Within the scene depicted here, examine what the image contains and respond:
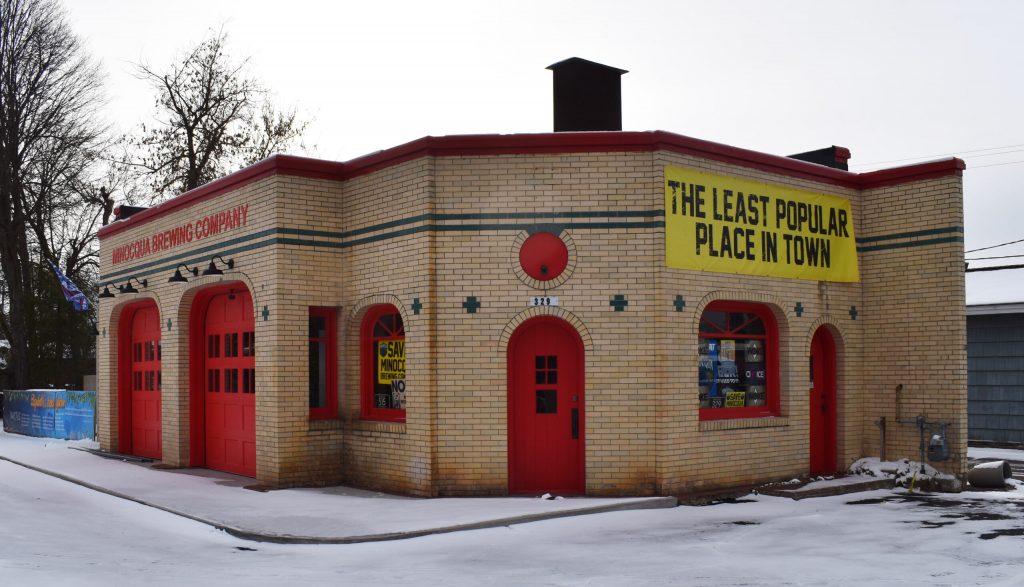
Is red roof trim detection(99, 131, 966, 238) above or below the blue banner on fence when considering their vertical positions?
above

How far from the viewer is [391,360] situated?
13898 millimetres

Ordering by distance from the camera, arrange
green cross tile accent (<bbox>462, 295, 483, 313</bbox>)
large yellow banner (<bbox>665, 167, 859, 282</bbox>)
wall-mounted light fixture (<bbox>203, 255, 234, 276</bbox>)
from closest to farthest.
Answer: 1. green cross tile accent (<bbox>462, 295, 483, 313</bbox>)
2. large yellow banner (<bbox>665, 167, 859, 282</bbox>)
3. wall-mounted light fixture (<bbox>203, 255, 234, 276</bbox>)

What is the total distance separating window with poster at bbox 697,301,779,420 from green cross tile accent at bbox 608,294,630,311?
58.6 inches

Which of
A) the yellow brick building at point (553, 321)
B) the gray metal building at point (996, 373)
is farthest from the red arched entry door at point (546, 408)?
the gray metal building at point (996, 373)

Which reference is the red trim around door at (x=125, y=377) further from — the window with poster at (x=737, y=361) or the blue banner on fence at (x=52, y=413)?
the window with poster at (x=737, y=361)

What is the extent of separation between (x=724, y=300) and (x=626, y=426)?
251cm

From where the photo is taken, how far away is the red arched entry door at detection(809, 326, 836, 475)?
1493 centimetres

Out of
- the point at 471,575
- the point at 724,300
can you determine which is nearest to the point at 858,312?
the point at 724,300

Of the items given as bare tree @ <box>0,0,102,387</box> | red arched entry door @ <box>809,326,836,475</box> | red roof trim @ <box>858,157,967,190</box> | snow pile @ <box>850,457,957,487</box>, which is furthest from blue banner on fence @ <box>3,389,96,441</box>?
red roof trim @ <box>858,157,967,190</box>

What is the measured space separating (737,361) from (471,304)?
4143 mm

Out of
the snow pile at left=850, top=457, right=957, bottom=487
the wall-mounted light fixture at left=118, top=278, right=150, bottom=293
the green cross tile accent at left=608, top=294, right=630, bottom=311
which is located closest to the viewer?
the green cross tile accent at left=608, top=294, right=630, bottom=311

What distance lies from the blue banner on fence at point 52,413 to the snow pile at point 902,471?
57.9 feet

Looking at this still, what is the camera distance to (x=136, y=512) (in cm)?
1241

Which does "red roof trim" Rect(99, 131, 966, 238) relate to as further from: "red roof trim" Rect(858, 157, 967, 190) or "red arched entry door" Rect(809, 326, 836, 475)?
"red arched entry door" Rect(809, 326, 836, 475)
